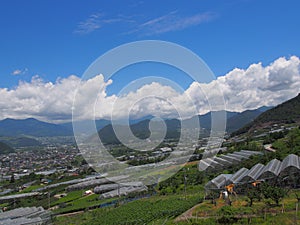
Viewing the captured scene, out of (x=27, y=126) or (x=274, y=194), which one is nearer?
(x=274, y=194)

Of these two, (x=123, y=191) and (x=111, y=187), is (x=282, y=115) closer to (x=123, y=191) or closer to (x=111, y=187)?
(x=111, y=187)

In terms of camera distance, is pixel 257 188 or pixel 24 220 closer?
pixel 257 188

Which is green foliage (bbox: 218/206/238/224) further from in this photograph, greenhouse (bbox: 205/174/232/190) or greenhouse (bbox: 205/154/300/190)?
greenhouse (bbox: 205/174/232/190)

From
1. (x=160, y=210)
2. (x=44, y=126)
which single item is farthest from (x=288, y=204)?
(x=44, y=126)

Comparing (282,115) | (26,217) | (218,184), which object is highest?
(282,115)

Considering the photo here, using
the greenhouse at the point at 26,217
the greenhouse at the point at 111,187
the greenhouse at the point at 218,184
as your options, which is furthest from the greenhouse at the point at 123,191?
the greenhouse at the point at 218,184

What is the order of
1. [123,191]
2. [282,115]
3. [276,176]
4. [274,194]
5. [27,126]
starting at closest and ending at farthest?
[274,194]
[276,176]
[123,191]
[282,115]
[27,126]

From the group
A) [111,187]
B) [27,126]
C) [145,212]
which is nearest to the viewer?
[145,212]

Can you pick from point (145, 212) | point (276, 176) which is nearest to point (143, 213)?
point (145, 212)

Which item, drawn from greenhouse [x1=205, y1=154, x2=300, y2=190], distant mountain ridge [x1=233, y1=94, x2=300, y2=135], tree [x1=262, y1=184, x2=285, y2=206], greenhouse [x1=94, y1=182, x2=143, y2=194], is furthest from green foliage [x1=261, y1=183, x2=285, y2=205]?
distant mountain ridge [x1=233, y1=94, x2=300, y2=135]

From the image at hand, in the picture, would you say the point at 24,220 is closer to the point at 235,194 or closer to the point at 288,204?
the point at 235,194

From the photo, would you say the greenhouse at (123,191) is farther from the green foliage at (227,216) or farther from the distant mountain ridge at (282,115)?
the distant mountain ridge at (282,115)
